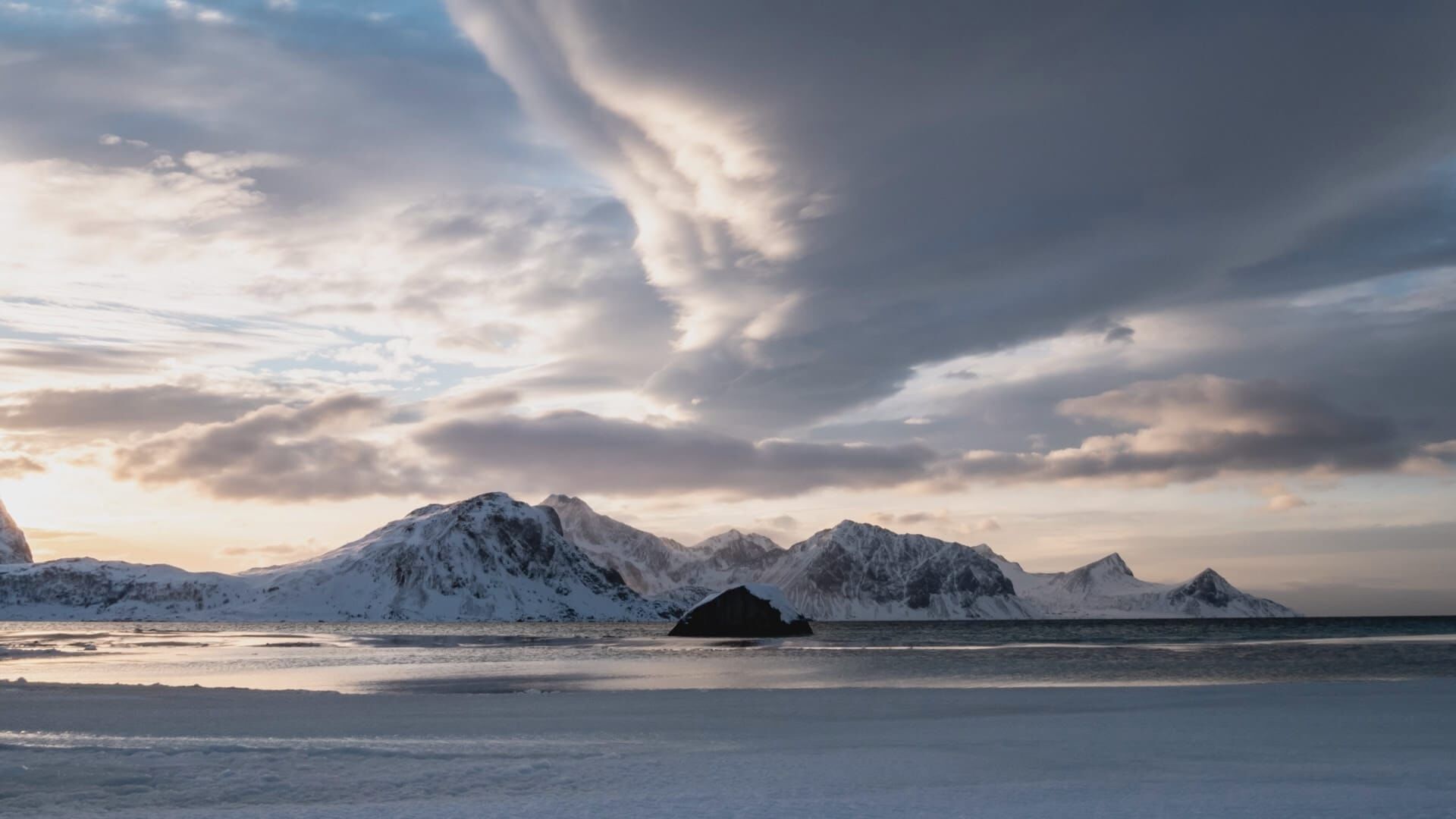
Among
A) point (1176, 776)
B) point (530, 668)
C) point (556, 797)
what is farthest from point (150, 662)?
point (1176, 776)

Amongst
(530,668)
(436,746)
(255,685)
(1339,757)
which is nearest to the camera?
(1339,757)

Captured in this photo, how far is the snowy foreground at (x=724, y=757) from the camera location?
17.7 meters

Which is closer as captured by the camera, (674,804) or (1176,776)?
(674,804)

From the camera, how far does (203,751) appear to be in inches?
920

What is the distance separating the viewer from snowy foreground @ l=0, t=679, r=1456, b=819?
17.7m

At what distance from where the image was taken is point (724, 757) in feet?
75.7

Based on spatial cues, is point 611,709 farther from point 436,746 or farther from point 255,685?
point 255,685

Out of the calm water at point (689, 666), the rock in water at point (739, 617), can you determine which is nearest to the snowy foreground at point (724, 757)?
the calm water at point (689, 666)

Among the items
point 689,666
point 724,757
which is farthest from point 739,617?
point 724,757

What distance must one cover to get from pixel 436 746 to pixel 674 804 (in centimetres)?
944

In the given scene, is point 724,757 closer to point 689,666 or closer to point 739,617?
point 689,666

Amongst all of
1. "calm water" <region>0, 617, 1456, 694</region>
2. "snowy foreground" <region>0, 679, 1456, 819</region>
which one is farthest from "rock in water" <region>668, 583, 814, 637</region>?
"snowy foreground" <region>0, 679, 1456, 819</region>

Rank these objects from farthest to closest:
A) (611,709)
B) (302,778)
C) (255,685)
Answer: (255,685), (611,709), (302,778)

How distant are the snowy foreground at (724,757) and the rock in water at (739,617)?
127524mm
